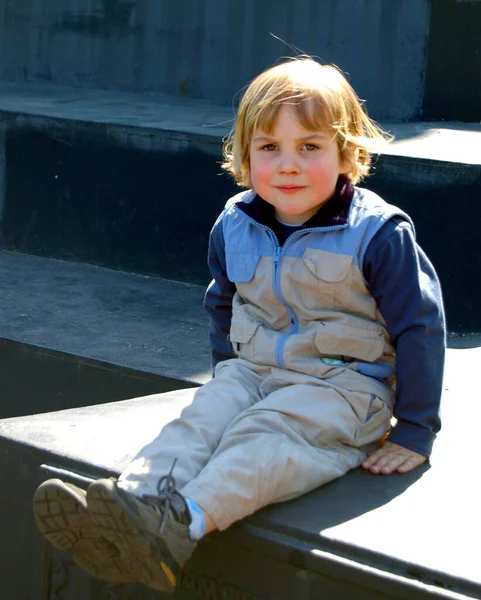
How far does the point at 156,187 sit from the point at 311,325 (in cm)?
222

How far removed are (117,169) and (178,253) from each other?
0.46 m

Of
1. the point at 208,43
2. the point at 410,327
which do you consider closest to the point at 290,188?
the point at 410,327

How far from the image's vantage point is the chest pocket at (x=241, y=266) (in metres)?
2.53

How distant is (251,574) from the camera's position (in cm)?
220

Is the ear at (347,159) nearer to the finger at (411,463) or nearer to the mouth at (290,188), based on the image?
the mouth at (290,188)

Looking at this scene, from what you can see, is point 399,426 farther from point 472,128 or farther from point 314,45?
point 314,45

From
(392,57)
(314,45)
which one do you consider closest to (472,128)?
(392,57)

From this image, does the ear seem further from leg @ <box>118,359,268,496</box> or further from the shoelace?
the shoelace

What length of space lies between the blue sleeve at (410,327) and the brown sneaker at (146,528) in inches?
22.8

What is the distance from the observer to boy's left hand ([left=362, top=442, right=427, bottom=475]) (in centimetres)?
236

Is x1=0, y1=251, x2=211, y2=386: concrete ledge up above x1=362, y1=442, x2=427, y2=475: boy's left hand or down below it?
below

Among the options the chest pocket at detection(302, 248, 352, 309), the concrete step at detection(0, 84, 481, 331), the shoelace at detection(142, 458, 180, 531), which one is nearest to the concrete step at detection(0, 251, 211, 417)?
the concrete step at detection(0, 84, 481, 331)

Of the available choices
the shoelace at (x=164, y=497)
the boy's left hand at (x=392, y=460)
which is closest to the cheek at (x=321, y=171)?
the boy's left hand at (x=392, y=460)

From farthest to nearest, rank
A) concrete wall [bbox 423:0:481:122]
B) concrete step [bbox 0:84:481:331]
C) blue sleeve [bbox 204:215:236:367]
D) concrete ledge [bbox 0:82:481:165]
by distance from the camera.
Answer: concrete wall [bbox 423:0:481:122]
concrete ledge [bbox 0:82:481:165]
concrete step [bbox 0:84:481:331]
blue sleeve [bbox 204:215:236:367]
